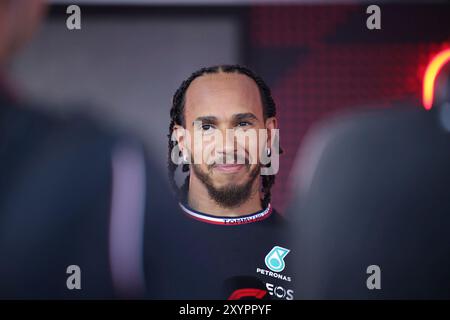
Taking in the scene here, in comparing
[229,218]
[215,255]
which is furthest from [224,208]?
[215,255]

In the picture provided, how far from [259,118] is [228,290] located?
0.82 m

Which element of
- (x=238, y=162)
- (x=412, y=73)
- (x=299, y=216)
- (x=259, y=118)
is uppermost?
(x=412, y=73)

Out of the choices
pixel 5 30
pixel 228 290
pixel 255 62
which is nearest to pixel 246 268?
pixel 228 290

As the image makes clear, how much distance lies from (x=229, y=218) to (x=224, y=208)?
2.1 inches

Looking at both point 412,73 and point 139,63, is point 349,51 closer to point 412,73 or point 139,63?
point 412,73

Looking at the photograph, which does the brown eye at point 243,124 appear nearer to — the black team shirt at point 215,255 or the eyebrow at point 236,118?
the eyebrow at point 236,118

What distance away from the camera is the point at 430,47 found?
2918 millimetres

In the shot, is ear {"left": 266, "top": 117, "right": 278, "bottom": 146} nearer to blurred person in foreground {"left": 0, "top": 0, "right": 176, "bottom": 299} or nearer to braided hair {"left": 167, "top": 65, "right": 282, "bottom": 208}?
braided hair {"left": 167, "top": 65, "right": 282, "bottom": 208}

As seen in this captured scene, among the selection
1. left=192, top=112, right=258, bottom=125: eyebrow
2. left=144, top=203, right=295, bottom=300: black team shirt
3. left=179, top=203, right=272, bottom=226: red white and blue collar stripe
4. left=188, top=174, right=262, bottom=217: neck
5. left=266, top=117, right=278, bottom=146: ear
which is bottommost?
left=144, top=203, right=295, bottom=300: black team shirt

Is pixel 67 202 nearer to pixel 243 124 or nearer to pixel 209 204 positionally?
pixel 209 204

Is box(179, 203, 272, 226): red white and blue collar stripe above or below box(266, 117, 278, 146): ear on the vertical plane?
below

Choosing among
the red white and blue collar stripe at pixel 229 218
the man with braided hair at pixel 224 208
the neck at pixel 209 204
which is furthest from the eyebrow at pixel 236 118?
the red white and blue collar stripe at pixel 229 218

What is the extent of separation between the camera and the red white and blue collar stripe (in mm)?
2930

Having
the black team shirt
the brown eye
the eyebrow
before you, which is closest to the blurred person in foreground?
the black team shirt
